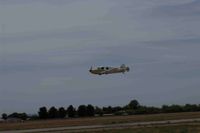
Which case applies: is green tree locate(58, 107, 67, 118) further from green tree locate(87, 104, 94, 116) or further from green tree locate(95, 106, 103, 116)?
green tree locate(95, 106, 103, 116)

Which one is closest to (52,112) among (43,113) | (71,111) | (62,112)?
(43,113)

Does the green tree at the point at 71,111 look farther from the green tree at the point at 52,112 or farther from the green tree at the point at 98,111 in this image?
the green tree at the point at 98,111

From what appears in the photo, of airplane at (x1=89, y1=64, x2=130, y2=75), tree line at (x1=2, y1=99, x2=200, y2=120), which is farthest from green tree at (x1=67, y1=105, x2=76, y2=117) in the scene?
airplane at (x1=89, y1=64, x2=130, y2=75)

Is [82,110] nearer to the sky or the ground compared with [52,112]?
nearer to the ground

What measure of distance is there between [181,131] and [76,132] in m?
12.0

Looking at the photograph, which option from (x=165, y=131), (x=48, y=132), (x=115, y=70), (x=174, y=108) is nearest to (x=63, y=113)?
(x=174, y=108)

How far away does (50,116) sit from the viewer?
157 metres

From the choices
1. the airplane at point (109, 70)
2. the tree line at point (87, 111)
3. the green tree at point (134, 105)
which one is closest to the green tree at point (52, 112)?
the tree line at point (87, 111)

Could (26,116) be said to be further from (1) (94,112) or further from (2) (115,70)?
(2) (115,70)

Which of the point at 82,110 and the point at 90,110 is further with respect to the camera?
the point at 82,110

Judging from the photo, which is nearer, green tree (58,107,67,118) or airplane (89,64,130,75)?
airplane (89,64,130,75)

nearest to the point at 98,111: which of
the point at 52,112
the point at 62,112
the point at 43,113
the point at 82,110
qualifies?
the point at 82,110

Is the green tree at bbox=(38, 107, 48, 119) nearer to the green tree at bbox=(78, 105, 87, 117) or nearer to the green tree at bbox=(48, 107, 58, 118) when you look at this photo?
the green tree at bbox=(48, 107, 58, 118)

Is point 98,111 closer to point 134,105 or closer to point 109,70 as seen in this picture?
point 134,105
